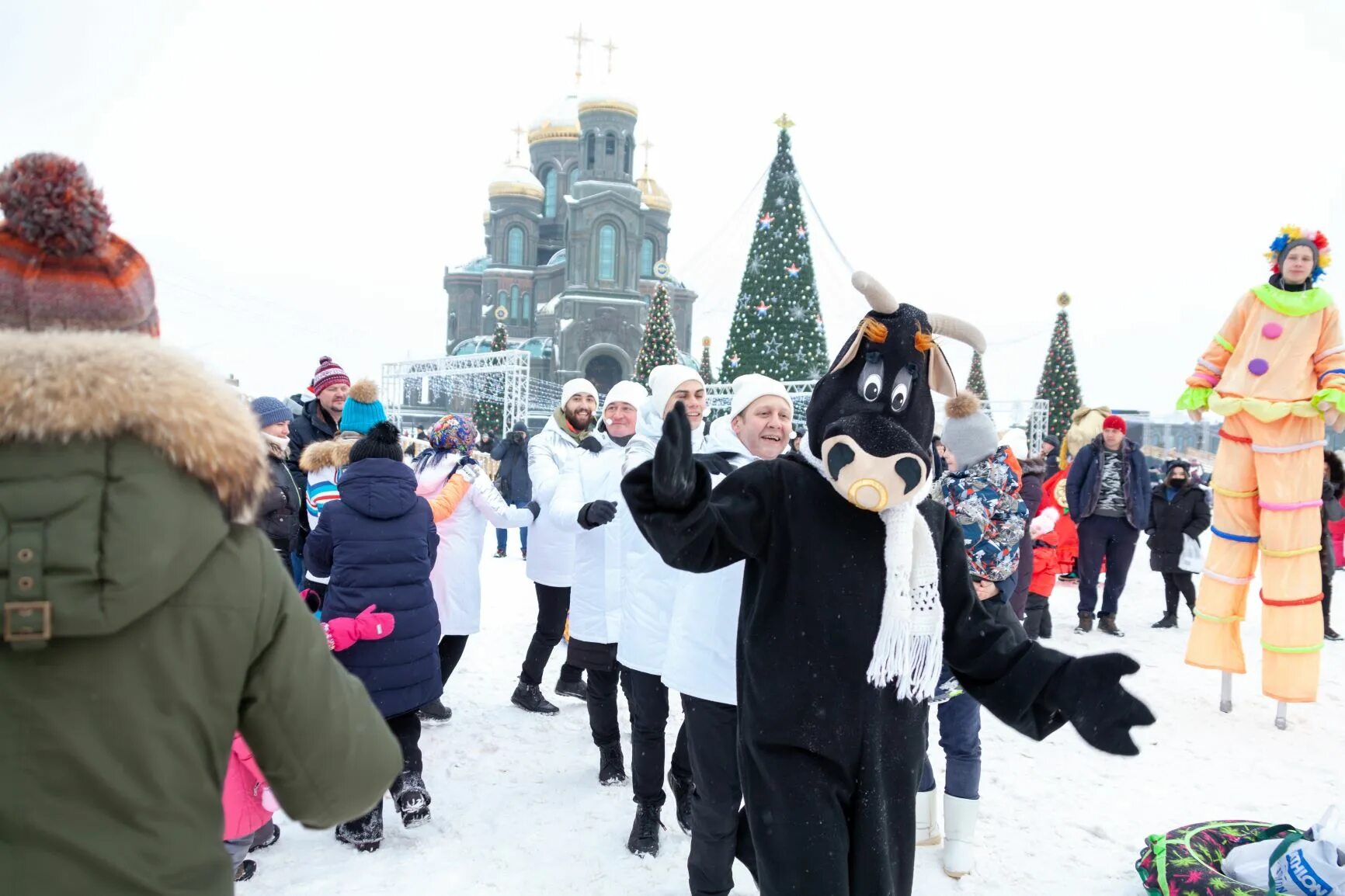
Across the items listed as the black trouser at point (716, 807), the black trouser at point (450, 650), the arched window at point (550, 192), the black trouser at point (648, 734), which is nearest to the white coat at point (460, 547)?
the black trouser at point (450, 650)

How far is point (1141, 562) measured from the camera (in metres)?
13.9

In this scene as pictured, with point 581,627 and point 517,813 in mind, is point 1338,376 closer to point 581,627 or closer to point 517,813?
point 581,627

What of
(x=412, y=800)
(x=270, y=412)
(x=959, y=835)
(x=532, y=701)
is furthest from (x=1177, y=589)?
(x=270, y=412)

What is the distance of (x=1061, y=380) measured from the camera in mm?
25609

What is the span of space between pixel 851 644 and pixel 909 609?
0.18 m

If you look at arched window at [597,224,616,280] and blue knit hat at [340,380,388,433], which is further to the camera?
arched window at [597,224,616,280]

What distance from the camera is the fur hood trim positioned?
1.24m

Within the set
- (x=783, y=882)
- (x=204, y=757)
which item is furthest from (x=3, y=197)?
(x=783, y=882)

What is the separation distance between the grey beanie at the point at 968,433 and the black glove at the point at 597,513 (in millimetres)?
1518

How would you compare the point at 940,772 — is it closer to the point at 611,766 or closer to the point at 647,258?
the point at 611,766

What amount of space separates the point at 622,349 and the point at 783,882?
4389cm

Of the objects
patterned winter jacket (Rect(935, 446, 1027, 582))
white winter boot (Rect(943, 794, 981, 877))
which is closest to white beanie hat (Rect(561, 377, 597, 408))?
patterned winter jacket (Rect(935, 446, 1027, 582))

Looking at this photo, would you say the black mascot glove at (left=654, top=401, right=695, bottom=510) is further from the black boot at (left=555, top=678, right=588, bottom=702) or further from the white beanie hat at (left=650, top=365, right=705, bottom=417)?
the black boot at (left=555, top=678, right=588, bottom=702)

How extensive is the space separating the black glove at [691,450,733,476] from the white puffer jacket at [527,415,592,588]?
45.7 inches
